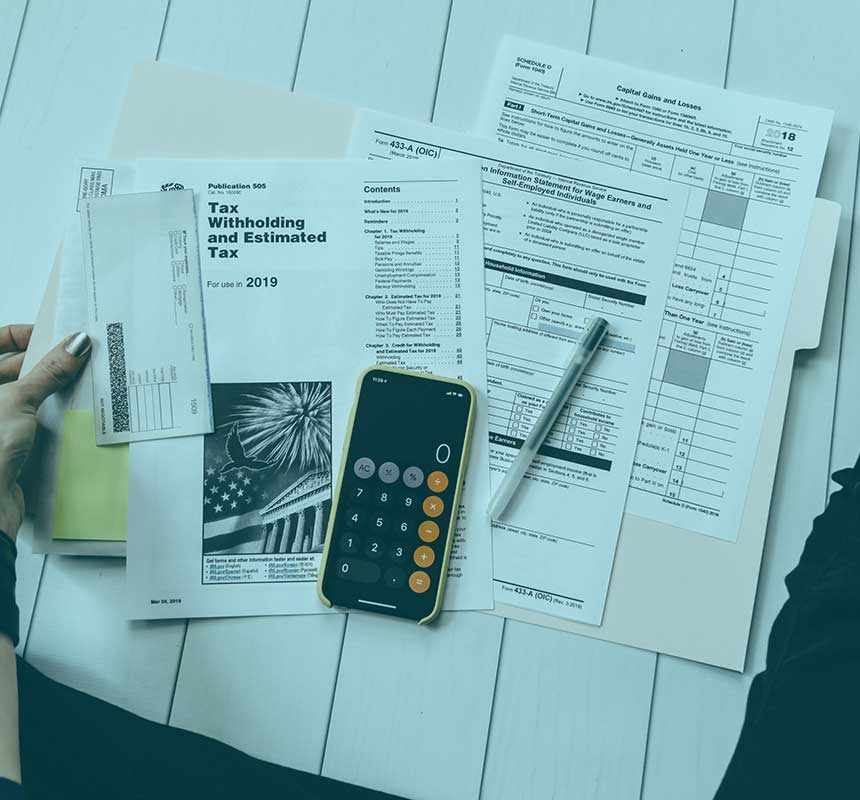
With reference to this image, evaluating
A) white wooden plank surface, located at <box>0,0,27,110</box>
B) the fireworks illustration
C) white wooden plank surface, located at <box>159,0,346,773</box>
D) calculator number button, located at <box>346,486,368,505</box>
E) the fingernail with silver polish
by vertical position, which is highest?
white wooden plank surface, located at <box>0,0,27,110</box>

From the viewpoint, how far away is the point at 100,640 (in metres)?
0.54

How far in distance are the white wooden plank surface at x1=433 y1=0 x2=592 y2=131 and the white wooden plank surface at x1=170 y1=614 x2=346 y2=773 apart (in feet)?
1.25

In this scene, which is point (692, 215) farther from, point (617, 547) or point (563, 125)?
point (617, 547)

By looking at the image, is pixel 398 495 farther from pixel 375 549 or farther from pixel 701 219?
pixel 701 219

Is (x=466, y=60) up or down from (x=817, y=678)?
up

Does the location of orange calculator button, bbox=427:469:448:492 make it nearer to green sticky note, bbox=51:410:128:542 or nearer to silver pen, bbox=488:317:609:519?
silver pen, bbox=488:317:609:519

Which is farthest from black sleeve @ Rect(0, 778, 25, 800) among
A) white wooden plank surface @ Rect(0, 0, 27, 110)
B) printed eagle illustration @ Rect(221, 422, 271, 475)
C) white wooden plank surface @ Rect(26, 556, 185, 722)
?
white wooden plank surface @ Rect(0, 0, 27, 110)

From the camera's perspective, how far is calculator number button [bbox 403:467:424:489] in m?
0.54

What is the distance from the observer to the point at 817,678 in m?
0.46

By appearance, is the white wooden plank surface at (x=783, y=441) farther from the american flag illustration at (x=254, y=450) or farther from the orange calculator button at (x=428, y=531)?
the american flag illustration at (x=254, y=450)

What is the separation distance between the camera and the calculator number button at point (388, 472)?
54 centimetres

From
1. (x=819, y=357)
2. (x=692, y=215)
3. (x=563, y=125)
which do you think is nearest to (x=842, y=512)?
(x=819, y=357)

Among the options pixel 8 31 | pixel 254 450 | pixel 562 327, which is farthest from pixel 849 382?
pixel 8 31

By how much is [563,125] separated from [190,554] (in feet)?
1.31
